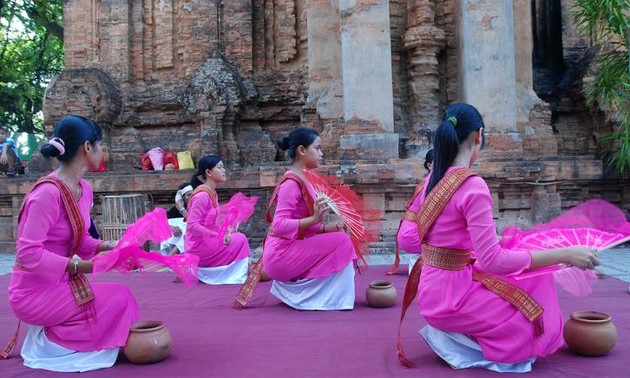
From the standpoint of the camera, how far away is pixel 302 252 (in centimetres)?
502

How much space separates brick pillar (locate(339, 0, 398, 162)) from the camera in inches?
352

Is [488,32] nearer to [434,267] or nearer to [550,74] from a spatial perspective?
[550,74]

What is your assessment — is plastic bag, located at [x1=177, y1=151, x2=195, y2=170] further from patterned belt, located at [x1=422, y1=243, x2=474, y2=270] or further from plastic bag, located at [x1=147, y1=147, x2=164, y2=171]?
patterned belt, located at [x1=422, y1=243, x2=474, y2=270]

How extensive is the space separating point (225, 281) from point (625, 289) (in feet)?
13.7

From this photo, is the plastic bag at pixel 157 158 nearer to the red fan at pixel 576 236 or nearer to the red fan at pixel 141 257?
the red fan at pixel 141 257

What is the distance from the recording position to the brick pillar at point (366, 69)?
893 centimetres

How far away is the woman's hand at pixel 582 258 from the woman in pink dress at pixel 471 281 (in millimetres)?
120

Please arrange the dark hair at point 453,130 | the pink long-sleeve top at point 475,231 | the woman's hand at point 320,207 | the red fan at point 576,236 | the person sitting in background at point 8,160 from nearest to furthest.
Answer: the pink long-sleeve top at point 475,231
the red fan at point 576,236
the dark hair at point 453,130
the woman's hand at point 320,207
the person sitting in background at point 8,160

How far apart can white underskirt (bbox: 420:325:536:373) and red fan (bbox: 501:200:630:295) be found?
18.9 inches

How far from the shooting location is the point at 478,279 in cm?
315

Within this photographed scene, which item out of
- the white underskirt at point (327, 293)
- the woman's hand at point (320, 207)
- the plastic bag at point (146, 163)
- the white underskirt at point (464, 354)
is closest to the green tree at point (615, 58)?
the white underskirt at point (327, 293)

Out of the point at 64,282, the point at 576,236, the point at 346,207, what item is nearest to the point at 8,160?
the point at 346,207

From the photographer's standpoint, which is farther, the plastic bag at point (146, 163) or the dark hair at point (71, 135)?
the plastic bag at point (146, 163)

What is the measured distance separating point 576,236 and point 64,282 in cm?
290
